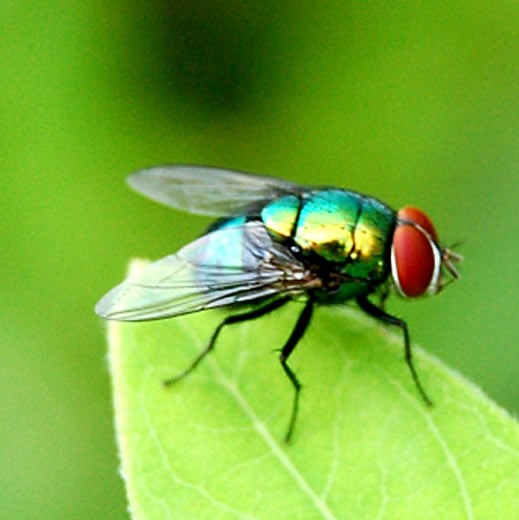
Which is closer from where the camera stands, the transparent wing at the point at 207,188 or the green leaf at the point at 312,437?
the green leaf at the point at 312,437

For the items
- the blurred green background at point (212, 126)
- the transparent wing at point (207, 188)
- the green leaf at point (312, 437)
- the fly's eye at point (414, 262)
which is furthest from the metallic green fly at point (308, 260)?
the blurred green background at point (212, 126)

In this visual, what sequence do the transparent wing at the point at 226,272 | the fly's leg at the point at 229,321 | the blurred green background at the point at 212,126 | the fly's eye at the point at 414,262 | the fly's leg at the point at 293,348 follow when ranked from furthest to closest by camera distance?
1. the blurred green background at the point at 212,126
2. the fly's eye at the point at 414,262
3. the transparent wing at the point at 226,272
4. the fly's leg at the point at 229,321
5. the fly's leg at the point at 293,348

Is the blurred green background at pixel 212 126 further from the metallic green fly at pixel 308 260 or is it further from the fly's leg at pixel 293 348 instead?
the fly's leg at pixel 293 348

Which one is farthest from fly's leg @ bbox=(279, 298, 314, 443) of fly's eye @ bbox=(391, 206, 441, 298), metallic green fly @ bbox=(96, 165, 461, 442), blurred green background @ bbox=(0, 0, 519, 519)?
blurred green background @ bbox=(0, 0, 519, 519)

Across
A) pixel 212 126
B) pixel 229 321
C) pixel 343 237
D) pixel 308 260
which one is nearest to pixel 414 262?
pixel 343 237

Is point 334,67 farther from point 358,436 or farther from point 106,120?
point 358,436

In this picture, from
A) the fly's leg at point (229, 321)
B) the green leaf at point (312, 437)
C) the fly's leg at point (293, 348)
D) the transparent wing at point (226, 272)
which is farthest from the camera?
the transparent wing at point (226, 272)

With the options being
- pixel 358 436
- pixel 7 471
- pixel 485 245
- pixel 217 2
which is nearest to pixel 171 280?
pixel 358 436

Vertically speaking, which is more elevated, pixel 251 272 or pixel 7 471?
pixel 251 272
